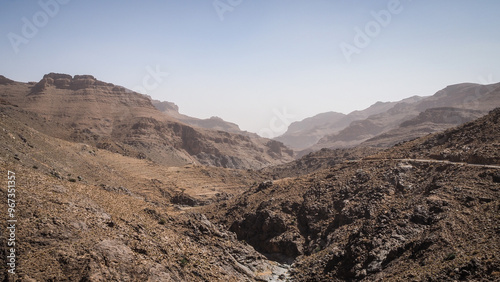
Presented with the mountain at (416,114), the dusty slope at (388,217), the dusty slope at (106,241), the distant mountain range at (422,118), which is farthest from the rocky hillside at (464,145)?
the mountain at (416,114)

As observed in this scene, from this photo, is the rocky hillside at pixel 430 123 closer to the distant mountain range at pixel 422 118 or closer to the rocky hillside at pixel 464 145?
the distant mountain range at pixel 422 118

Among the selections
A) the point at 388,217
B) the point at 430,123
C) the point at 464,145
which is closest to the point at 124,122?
the point at 388,217

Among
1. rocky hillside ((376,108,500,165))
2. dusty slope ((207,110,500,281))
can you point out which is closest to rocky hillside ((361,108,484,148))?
rocky hillside ((376,108,500,165))

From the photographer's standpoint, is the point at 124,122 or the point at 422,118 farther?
the point at 422,118

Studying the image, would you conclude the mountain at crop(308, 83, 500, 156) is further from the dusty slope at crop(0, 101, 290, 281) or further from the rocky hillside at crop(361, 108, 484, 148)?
Result: the dusty slope at crop(0, 101, 290, 281)

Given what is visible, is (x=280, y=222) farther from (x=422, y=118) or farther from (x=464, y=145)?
(x=422, y=118)

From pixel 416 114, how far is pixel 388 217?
174905 mm

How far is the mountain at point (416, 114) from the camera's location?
114 meters

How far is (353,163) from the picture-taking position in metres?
30.4

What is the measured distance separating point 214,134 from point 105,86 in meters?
43.1

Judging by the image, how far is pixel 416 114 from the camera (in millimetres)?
168125

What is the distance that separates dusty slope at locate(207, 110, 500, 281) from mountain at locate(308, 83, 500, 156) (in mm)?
86723

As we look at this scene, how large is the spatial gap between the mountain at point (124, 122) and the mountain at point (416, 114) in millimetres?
57942

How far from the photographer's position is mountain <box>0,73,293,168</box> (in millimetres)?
79000
